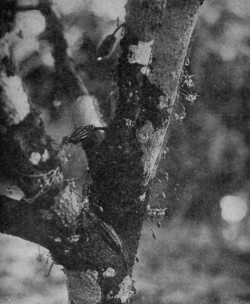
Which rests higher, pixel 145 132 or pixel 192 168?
pixel 192 168

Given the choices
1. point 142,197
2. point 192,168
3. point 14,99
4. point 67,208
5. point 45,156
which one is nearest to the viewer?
point 14,99

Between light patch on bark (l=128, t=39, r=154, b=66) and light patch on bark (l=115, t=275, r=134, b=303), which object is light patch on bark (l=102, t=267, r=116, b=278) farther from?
light patch on bark (l=128, t=39, r=154, b=66)

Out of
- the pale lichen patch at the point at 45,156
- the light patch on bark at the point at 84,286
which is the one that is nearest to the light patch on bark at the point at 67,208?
the pale lichen patch at the point at 45,156

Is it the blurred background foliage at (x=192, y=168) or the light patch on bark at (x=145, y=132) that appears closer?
the light patch on bark at (x=145, y=132)

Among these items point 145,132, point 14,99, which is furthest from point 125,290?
point 14,99

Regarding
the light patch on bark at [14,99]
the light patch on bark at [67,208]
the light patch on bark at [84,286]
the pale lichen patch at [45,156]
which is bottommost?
the light patch on bark at [84,286]

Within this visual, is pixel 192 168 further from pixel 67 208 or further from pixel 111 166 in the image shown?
pixel 67 208

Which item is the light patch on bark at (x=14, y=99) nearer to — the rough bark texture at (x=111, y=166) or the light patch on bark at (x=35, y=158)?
the rough bark texture at (x=111, y=166)
